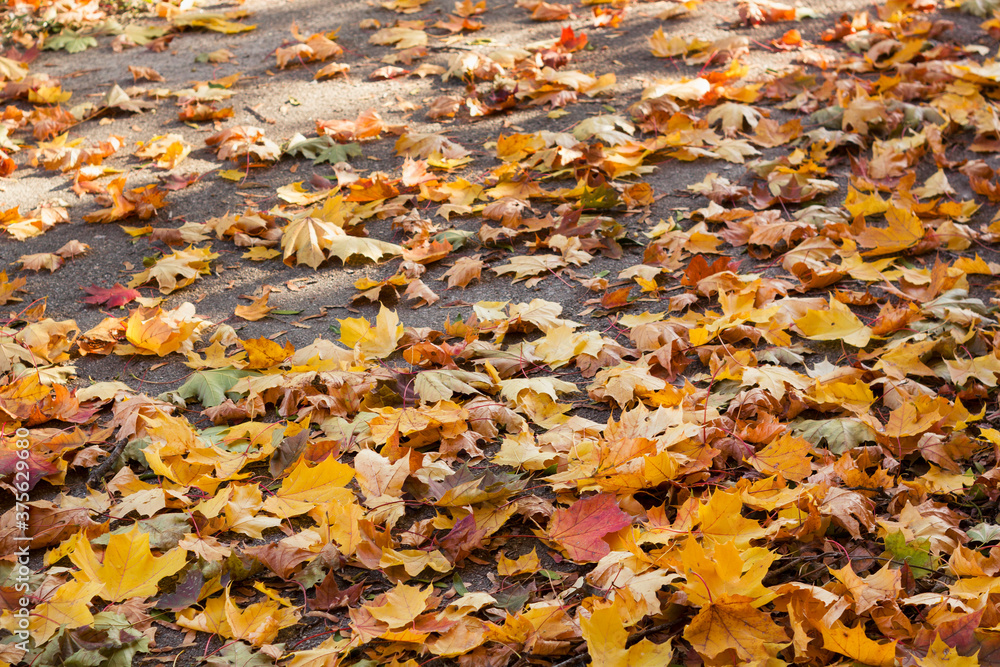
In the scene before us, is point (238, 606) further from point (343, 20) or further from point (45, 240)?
point (343, 20)

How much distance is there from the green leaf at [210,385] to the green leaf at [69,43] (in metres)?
3.74

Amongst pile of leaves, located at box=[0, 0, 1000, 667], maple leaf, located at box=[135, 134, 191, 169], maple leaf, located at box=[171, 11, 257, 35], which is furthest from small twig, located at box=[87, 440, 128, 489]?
maple leaf, located at box=[171, 11, 257, 35]

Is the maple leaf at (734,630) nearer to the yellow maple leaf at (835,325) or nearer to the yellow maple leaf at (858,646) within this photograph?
the yellow maple leaf at (858,646)

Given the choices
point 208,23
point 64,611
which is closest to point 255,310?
point 64,611

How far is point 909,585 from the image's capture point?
63.1 inches

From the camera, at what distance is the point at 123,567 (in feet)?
5.36

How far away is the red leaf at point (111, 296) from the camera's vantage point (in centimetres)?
275

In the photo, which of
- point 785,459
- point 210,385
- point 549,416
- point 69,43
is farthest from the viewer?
point 69,43

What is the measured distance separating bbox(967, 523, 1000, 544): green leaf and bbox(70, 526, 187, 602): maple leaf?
69.3 inches

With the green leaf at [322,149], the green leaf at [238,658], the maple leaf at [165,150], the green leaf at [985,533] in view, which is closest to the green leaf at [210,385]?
the green leaf at [238,658]

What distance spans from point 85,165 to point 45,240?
701mm

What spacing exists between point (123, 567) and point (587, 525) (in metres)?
1.02

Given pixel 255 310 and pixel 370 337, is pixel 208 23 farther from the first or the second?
pixel 370 337

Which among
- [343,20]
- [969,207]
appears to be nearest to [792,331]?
[969,207]
